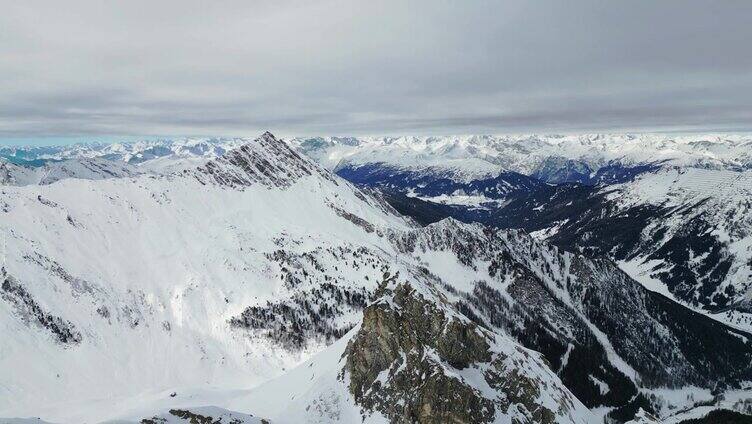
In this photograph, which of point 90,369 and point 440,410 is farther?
point 90,369

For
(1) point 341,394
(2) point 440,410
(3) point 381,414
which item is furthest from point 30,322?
(2) point 440,410

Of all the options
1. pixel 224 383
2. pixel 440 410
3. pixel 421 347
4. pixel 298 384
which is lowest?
pixel 224 383

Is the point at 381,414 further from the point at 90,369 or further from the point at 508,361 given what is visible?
the point at 90,369

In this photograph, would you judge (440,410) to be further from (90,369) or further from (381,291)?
(90,369)

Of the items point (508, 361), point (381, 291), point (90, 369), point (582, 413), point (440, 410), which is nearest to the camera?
point (440, 410)

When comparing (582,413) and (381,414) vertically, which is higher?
(381,414)

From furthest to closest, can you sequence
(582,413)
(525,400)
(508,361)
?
(582,413)
(508,361)
(525,400)

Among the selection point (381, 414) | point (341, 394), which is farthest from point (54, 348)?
point (381, 414)
